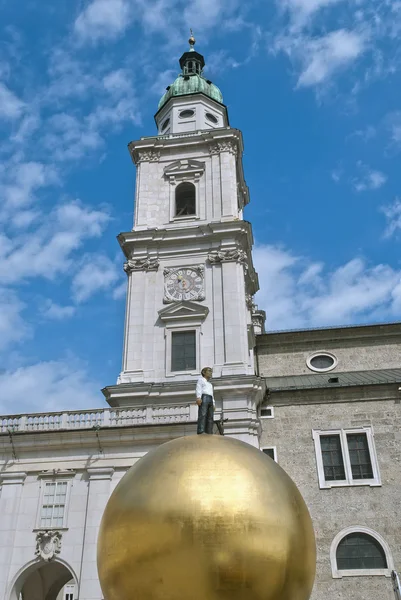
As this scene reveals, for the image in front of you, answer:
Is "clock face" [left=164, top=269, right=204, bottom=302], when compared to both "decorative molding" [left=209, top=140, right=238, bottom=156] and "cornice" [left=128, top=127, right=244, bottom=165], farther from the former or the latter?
"cornice" [left=128, top=127, right=244, bottom=165]

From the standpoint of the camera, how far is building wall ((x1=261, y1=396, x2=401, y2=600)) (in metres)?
23.2

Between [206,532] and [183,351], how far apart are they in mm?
23316

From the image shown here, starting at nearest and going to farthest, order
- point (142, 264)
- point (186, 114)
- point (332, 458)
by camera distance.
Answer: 1. point (332, 458)
2. point (142, 264)
3. point (186, 114)

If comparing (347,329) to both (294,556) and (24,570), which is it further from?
(294,556)

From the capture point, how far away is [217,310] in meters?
30.9

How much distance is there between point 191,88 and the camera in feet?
142

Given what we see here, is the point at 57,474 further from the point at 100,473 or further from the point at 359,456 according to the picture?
the point at 359,456

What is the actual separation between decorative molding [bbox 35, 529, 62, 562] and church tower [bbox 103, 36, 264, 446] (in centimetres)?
609

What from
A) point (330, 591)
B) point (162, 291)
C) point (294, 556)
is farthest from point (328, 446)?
point (294, 556)

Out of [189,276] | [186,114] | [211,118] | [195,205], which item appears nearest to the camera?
[189,276]

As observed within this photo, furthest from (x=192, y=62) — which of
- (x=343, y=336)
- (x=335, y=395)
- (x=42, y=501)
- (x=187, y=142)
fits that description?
(x=42, y=501)

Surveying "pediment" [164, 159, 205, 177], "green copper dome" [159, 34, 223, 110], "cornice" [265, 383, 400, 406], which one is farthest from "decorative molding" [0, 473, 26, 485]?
"green copper dome" [159, 34, 223, 110]

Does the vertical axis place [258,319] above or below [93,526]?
above

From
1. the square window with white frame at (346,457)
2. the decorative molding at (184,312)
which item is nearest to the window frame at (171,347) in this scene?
the decorative molding at (184,312)
